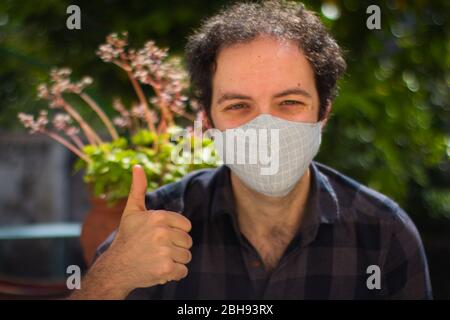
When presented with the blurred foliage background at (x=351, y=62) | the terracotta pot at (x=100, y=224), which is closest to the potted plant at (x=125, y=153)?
the terracotta pot at (x=100, y=224)

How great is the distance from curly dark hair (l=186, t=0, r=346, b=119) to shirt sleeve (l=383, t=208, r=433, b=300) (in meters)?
0.42

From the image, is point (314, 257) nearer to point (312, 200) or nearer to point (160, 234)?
point (312, 200)

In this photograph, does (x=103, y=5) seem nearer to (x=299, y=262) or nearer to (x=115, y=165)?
(x=115, y=165)

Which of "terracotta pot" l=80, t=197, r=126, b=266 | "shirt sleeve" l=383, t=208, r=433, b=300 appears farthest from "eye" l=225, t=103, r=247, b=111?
"terracotta pot" l=80, t=197, r=126, b=266

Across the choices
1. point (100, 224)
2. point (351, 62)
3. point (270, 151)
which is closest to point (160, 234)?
point (270, 151)

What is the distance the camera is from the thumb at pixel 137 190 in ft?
4.79

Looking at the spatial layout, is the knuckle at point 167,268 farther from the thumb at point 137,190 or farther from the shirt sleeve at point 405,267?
the shirt sleeve at point 405,267

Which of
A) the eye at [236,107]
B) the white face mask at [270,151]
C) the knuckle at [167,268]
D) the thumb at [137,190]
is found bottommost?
the knuckle at [167,268]

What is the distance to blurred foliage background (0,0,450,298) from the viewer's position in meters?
3.19

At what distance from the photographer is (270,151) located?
1.64 m

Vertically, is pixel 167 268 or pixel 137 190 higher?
pixel 137 190

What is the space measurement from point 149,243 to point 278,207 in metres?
0.47
